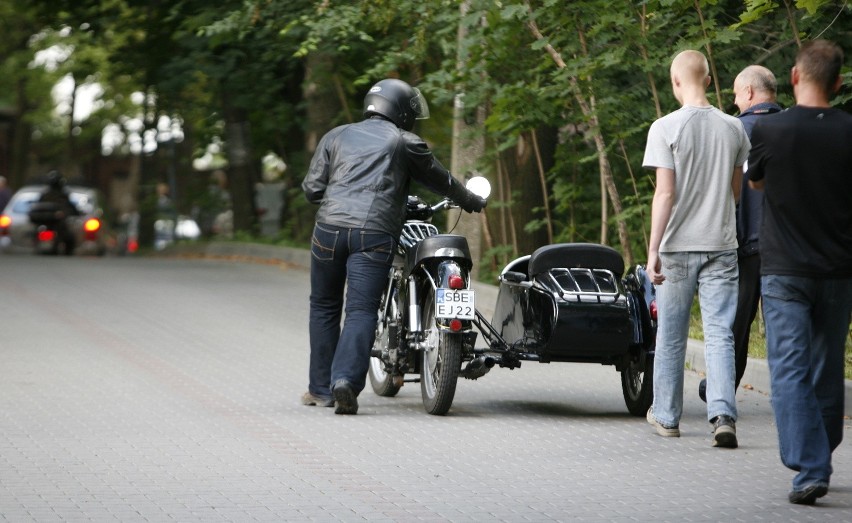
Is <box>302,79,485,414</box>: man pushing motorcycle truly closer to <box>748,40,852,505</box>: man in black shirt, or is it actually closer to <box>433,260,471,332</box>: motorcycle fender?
<box>433,260,471,332</box>: motorcycle fender

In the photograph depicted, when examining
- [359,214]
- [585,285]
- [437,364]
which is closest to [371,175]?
[359,214]

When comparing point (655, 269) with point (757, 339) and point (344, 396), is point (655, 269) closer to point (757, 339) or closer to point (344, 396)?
point (344, 396)

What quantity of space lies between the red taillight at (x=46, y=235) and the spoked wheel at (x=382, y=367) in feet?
68.1

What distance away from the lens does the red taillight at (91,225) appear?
29.9 m

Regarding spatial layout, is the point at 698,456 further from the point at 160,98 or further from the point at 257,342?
the point at 160,98

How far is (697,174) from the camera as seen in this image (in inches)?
296

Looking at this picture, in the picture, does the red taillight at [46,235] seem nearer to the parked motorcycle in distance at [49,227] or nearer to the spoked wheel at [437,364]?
the parked motorcycle in distance at [49,227]

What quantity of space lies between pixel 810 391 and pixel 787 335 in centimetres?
24

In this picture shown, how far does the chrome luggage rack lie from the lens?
838 cm

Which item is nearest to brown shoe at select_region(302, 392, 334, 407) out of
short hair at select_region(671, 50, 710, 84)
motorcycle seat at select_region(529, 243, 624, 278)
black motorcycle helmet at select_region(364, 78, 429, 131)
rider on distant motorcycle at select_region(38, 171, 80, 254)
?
motorcycle seat at select_region(529, 243, 624, 278)

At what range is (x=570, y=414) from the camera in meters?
8.88

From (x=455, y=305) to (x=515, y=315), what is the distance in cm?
65

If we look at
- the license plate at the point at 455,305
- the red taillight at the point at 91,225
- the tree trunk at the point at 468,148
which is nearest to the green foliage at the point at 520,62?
the tree trunk at the point at 468,148

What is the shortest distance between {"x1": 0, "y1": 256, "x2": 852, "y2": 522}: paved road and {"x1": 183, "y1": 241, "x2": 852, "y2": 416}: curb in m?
0.21
